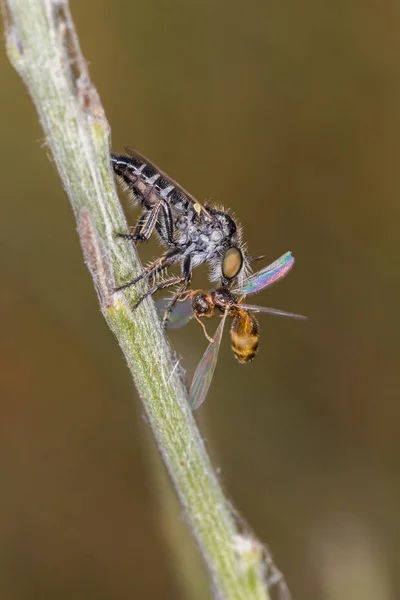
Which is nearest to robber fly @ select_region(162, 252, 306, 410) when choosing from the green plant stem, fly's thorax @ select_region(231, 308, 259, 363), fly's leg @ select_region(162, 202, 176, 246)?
fly's thorax @ select_region(231, 308, 259, 363)

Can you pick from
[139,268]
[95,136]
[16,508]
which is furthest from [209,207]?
[16,508]

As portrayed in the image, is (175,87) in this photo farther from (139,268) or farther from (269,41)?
(139,268)

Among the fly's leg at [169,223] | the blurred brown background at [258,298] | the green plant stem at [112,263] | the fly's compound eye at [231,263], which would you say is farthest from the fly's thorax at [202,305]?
the blurred brown background at [258,298]

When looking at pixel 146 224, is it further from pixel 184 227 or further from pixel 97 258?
pixel 97 258

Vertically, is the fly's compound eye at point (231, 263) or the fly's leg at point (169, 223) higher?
the fly's leg at point (169, 223)

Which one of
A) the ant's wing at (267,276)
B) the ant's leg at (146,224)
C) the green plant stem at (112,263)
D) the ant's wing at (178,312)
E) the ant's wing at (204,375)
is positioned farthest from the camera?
the ant's wing at (267,276)

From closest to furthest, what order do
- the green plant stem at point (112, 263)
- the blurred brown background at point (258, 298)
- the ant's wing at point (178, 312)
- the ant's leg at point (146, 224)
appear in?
the green plant stem at point (112, 263), the ant's leg at point (146, 224), the ant's wing at point (178, 312), the blurred brown background at point (258, 298)

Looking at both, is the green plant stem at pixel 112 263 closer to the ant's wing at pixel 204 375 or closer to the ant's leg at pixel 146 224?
the ant's wing at pixel 204 375
